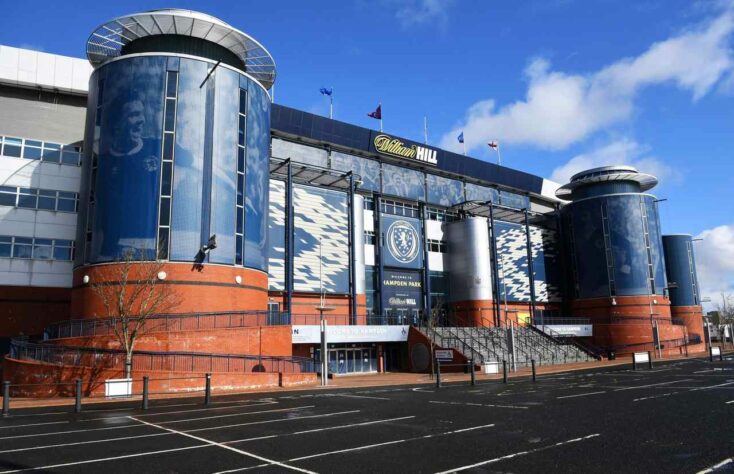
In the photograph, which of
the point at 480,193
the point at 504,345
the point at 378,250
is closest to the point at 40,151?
the point at 378,250

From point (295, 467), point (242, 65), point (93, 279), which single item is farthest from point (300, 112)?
point (295, 467)

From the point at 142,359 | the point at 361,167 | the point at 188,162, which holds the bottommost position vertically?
the point at 142,359

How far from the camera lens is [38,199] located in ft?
124

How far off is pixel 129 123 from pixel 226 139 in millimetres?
5923

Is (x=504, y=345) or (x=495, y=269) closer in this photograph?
(x=504, y=345)

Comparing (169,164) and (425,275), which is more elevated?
(169,164)

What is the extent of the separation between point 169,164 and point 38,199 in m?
12.4

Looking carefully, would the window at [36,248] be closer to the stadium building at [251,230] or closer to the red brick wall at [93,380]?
the stadium building at [251,230]

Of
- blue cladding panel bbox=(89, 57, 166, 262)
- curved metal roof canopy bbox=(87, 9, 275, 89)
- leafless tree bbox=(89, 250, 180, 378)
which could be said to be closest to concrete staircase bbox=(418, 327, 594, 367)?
leafless tree bbox=(89, 250, 180, 378)

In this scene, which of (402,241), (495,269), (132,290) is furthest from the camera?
(495,269)

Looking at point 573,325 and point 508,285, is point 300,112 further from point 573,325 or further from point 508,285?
point 573,325

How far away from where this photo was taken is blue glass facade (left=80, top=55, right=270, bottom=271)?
31.9 meters

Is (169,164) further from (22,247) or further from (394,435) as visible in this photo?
(394,435)

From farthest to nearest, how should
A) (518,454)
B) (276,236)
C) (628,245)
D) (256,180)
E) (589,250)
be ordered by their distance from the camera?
(589,250) < (628,245) < (276,236) < (256,180) < (518,454)
